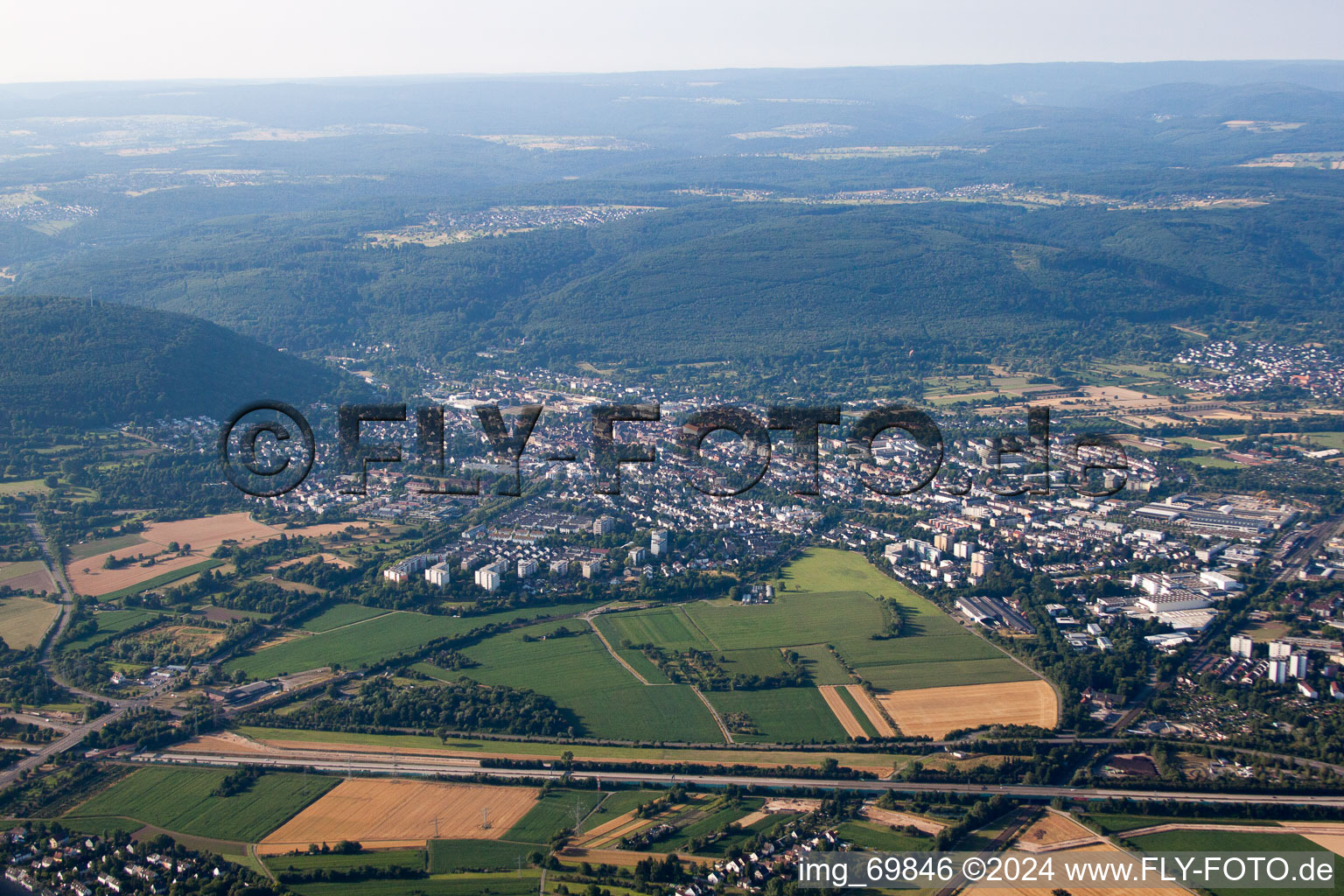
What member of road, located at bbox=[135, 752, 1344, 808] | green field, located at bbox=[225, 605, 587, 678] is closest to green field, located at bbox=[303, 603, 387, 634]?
green field, located at bbox=[225, 605, 587, 678]

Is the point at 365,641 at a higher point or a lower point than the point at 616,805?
higher

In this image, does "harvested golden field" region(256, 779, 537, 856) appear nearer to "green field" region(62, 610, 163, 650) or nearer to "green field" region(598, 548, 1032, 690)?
"green field" region(598, 548, 1032, 690)

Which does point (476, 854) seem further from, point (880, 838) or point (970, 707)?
point (970, 707)

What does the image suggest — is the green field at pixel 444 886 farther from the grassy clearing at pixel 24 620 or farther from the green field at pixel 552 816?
the grassy clearing at pixel 24 620

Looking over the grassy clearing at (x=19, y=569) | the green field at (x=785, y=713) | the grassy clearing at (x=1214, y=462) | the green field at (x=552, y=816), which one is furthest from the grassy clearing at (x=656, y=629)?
the grassy clearing at (x=1214, y=462)

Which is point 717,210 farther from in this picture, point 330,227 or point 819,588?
point 819,588

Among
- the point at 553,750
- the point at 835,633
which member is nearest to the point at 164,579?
the point at 553,750

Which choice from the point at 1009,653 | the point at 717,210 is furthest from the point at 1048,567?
the point at 717,210
